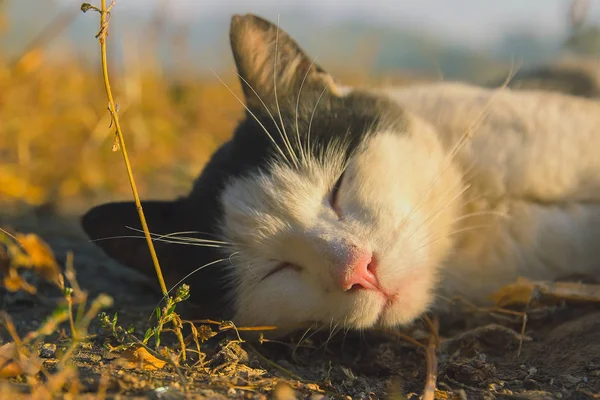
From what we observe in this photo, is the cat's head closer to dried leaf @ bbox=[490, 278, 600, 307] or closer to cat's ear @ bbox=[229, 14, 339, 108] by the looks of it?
cat's ear @ bbox=[229, 14, 339, 108]

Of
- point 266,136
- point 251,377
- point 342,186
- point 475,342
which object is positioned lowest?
point 475,342

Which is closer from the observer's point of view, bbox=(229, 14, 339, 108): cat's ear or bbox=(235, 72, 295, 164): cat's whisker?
bbox=(235, 72, 295, 164): cat's whisker

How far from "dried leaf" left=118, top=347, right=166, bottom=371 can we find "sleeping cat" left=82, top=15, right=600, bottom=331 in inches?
15.7

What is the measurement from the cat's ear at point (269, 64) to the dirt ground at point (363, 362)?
2.49 ft

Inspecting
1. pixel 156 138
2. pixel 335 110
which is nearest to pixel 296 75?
pixel 335 110

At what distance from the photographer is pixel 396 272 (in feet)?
4.77

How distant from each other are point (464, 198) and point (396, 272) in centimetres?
51

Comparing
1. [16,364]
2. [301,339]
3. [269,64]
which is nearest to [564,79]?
[269,64]

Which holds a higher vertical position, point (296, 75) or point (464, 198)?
point (296, 75)

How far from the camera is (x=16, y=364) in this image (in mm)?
1081

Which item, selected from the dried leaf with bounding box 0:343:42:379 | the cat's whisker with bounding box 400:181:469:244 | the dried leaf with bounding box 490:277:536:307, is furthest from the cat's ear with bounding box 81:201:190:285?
the dried leaf with bounding box 490:277:536:307

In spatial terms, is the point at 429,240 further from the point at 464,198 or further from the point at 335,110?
the point at 335,110

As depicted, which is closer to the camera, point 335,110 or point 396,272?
point 396,272

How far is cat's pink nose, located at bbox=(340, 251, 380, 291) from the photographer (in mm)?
1363
